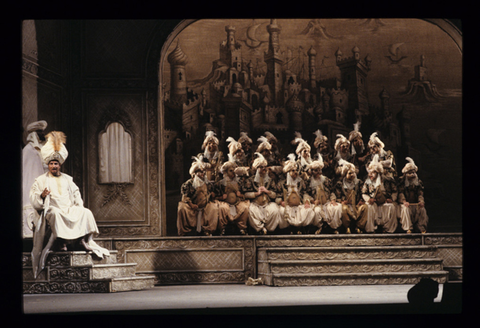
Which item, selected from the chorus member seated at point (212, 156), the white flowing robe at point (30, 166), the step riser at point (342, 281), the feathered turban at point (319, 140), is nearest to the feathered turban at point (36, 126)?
the white flowing robe at point (30, 166)

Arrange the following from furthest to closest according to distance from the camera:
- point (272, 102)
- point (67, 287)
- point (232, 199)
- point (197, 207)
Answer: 1. point (272, 102)
2. point (232, 199)
3. point (197, 207)
4. point (67, 287)

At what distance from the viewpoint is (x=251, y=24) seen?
12.5 meters

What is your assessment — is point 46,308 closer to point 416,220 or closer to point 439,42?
point 416,220

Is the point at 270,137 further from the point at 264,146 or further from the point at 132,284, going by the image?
the point at 132,284

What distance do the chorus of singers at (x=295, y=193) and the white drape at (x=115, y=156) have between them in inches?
42.2

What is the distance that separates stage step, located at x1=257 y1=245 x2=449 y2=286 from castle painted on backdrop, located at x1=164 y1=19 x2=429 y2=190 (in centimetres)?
241

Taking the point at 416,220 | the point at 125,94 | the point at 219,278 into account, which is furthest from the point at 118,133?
the point at 416,220

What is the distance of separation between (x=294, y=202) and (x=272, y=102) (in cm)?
208

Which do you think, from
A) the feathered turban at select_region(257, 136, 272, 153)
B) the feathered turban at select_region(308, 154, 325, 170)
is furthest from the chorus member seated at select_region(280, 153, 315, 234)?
the feathered turban at select_region(257, 136, 272, 153)

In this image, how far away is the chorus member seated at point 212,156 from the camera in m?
→ 11.4

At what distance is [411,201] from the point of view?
38.2ft

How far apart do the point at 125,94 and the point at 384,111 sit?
455 centimetres

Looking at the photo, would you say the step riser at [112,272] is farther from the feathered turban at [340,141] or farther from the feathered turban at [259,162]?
the feathered turban at [340,141]

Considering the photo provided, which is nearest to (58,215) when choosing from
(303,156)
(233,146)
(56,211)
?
(56,211)
